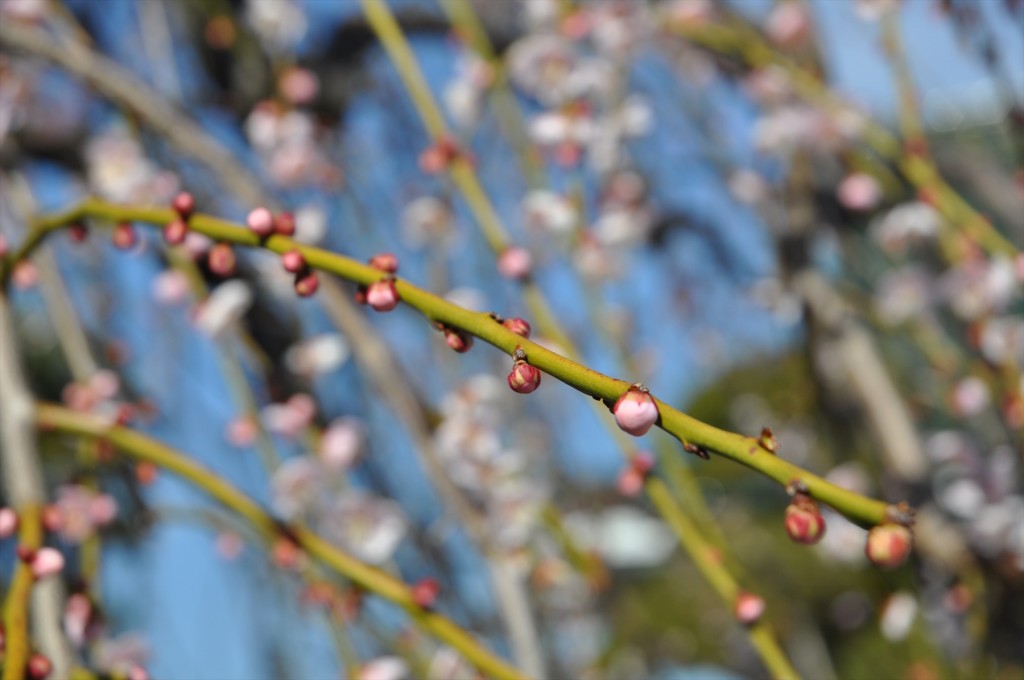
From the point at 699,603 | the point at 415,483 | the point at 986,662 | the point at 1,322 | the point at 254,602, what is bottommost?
the point at 1,322

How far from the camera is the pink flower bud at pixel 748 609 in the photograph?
2.65 feet

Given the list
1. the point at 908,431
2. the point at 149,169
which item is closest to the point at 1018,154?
the point at 908,431

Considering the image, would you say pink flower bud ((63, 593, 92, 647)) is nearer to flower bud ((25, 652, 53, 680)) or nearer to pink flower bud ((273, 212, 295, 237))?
flower bud ((25, 652, 53, 680))

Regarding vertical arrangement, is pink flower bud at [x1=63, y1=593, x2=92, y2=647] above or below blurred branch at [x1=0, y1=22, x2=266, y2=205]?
below

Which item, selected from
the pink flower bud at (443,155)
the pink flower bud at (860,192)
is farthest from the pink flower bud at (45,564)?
the pink flower bud at (860,192)

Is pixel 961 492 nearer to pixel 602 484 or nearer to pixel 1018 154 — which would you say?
pixel 1018 154

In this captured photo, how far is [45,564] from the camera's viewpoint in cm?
72

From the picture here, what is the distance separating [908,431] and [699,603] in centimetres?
464

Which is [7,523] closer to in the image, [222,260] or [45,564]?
[45,564]

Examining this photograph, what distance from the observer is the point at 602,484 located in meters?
3.36

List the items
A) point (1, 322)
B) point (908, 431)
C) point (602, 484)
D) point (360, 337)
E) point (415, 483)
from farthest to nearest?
point (602, 484) → point (415, 483) → point (908, 431) → point (360, 337) → point (1, 322)

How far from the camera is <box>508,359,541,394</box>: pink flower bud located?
495 millimetres

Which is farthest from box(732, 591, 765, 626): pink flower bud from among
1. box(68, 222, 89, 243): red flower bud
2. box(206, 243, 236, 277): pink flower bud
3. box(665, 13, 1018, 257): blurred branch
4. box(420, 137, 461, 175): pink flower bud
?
box(665, 13, 1018, 257): blurred branch

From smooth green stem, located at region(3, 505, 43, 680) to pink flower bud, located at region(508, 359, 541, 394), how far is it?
323mm
